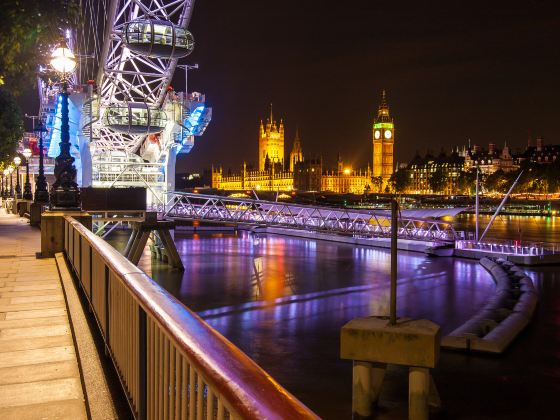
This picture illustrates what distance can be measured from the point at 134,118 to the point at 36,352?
161 feet

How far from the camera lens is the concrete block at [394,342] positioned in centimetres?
1130

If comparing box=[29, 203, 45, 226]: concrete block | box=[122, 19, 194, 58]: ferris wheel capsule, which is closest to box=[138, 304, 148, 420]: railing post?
box=[29, 203, 45, 226]: concrete block

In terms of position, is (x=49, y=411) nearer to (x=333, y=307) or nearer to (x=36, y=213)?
(x=36, y=213)

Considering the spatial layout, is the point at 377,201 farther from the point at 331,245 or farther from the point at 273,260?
the point at 273,260

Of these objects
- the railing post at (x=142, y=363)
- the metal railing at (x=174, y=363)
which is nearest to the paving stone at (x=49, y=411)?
the metal railing at (x=174, y=363)

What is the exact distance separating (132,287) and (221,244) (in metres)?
62.6

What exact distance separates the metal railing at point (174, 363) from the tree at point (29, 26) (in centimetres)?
284

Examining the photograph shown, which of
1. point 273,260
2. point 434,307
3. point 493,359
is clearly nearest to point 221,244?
point 273,260

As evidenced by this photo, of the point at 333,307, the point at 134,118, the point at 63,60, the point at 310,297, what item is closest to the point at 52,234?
the point at 63,60

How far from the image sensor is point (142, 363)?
12.8 ft

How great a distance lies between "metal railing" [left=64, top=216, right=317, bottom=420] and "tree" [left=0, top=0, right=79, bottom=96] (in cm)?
284

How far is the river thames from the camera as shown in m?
17.5

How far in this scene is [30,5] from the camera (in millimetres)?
6895

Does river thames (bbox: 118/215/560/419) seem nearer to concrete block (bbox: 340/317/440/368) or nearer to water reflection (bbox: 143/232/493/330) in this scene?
water reflection (bbox: 143/232/493/330)
